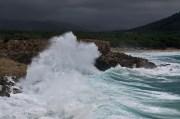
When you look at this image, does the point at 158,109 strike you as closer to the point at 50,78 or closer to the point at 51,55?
the point at 50,78

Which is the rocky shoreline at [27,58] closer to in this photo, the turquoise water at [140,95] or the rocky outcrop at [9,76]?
the rocky outcrop at [9,76]

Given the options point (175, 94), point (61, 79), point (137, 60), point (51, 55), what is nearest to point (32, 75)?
point (61, 79)

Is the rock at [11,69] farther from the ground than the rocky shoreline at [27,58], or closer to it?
closer to it

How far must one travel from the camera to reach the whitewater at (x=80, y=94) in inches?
893

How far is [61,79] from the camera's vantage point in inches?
1249

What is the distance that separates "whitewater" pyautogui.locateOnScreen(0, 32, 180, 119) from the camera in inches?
893

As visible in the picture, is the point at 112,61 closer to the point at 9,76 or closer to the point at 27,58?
the point at 27,58

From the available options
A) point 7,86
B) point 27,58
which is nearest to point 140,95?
point 7,86

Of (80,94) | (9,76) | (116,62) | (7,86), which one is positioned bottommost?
(80,94)

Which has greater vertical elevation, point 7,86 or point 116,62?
point 116,62

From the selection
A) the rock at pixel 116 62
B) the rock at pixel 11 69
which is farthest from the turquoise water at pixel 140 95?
the rock at pixel 11 69

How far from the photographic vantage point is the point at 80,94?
27.5 m

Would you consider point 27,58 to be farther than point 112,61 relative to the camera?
No

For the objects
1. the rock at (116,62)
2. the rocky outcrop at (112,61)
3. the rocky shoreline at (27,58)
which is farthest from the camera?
the rocky outcrop at (112,61)
